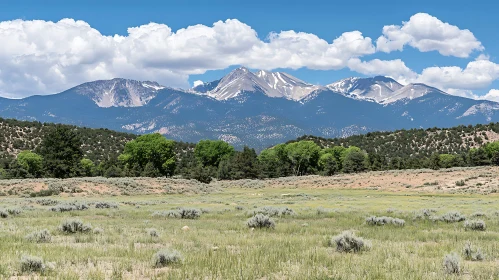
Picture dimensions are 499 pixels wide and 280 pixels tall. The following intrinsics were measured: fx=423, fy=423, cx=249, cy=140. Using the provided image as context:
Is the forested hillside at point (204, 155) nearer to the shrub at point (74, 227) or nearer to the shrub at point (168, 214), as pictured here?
the shrub at point (168, 214)

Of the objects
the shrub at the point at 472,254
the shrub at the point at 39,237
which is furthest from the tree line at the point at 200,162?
the shrub at the point at 472,254

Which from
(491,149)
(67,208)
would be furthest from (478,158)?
(67,208)

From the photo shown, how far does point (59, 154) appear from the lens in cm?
7019

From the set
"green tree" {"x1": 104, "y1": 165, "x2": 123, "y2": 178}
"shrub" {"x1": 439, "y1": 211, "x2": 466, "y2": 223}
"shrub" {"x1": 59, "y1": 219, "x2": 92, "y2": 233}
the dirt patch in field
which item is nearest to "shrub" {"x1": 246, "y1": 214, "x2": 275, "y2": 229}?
"shrub" {"x1": 59, "y1": 219, "x2": 92, "y2": 233}

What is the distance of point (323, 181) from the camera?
265ft

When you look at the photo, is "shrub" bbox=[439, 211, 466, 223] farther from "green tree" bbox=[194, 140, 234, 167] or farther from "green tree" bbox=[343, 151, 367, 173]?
"green tree" bbox=[194, 140, 234, 167]

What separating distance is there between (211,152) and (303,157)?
91.3ft

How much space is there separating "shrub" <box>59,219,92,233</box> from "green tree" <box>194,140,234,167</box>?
111 m

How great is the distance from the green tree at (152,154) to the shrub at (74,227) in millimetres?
91622

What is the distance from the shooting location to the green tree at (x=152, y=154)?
106 meters

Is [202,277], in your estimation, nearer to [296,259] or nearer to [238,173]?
[296,259]

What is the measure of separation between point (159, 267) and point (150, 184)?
5173 centimetres

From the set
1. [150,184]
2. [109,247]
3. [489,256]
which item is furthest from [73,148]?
[489,256]

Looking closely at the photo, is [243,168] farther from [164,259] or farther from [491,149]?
[164,259]
